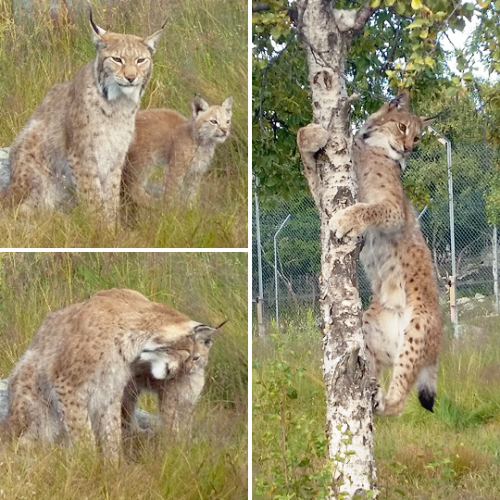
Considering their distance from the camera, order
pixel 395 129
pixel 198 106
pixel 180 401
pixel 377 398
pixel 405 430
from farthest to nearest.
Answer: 1. pixel 405 430
2. pixel 395 129
3. pixel 377 398
4. pixel 180 401
5. pixel 198 106

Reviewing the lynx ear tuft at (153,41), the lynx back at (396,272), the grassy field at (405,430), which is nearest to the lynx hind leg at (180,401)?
the grassy field at (405,430)

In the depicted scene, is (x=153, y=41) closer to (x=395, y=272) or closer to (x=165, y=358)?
(x=165, y=358)

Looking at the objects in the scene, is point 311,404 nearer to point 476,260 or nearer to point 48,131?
point 48,131

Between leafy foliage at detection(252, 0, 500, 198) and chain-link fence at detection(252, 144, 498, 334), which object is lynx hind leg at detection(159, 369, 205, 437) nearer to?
leafy foliage at detection(252, 0, 500, 198)

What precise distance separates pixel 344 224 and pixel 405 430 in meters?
2.62

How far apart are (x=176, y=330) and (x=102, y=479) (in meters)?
0.55

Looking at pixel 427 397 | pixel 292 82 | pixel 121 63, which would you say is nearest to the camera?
pixel 121 63

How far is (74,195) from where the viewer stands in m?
3.23

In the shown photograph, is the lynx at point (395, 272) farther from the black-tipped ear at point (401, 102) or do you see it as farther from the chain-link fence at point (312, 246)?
the chain-link fence at point (312, 246)

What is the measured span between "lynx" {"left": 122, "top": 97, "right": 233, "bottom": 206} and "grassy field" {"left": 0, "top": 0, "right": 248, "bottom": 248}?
0.11 feet

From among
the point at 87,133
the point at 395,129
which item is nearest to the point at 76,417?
the point at 87,133

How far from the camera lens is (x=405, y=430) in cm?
596

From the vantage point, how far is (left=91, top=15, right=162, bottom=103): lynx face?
10.5 ft

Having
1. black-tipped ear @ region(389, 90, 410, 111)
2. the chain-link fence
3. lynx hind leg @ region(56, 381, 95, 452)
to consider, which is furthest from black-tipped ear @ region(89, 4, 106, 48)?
the chain-link fence
